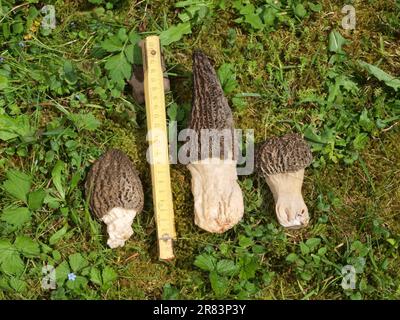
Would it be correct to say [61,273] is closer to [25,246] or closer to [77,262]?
[77,262]

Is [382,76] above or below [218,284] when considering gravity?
above

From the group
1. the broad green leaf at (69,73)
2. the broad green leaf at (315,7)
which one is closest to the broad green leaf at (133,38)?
the broad green leaf at (69,73)

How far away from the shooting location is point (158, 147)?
13.6ft

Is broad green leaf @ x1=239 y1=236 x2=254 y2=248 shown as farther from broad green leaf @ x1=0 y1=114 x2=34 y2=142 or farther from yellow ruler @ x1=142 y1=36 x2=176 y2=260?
broad green leaf @ x1=0 y1=114 x2=34 y2=142

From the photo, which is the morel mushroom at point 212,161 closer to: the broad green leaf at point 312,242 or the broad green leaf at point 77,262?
the broad green leaf at point 312,242

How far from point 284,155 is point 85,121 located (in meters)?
1.34

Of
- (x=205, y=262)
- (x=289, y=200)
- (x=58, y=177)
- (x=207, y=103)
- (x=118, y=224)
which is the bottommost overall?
(x=205, y=262)

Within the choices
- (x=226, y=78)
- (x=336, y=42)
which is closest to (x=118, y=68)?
(x=226, y=78)

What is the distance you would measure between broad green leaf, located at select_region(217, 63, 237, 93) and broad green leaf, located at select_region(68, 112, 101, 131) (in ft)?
2.89

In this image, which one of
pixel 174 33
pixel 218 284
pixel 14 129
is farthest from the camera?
pixel 174 33

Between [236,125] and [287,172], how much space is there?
0.50m

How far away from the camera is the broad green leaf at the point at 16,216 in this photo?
13.5ft

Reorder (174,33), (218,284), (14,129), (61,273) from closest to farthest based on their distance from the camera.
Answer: (218,284), (61,273), (14,129), (174,33)

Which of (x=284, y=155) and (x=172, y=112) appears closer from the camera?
(x=284, y=155)
